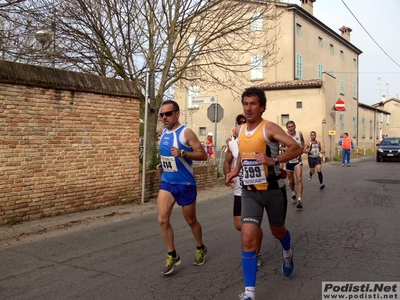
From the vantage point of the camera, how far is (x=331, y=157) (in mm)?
28484

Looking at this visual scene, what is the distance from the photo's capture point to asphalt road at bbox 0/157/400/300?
4.31m

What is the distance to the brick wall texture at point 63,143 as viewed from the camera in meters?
7.49

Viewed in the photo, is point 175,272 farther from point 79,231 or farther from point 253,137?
point 79,231

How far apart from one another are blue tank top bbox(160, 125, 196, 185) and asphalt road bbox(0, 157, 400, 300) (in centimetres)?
109

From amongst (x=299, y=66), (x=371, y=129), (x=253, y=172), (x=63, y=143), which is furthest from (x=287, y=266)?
(x=371, y=129)

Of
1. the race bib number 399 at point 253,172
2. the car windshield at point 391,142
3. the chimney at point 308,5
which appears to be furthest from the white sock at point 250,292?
the chimney at point 308,5

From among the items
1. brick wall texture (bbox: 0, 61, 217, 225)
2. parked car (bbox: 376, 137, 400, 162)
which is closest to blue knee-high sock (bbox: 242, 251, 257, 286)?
brick wall texture (bbox: 0, 61, 217, 225)

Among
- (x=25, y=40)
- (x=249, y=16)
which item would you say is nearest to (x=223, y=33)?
(x=249, y=16)

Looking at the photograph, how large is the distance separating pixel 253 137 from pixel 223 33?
9.55 metres

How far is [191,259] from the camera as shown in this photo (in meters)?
5.42

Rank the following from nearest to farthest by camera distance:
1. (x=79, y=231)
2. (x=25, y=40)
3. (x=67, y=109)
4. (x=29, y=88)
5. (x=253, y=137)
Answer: (x=253, y=137) → (x=79, y=231) → (x=29, y=88) → (x=67, y=109) → (x=25, y=40)

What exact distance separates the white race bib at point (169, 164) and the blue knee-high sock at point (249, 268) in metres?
1.56

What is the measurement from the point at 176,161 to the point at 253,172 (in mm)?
1207

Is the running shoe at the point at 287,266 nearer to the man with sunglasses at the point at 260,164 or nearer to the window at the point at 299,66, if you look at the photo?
the man with sunglasses at the point at 260,164
